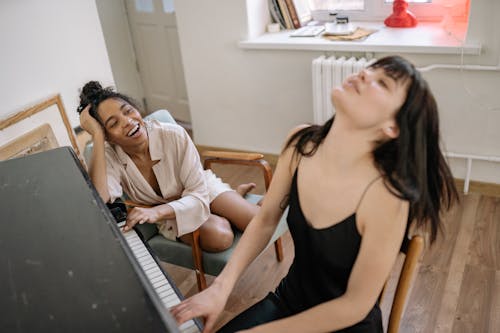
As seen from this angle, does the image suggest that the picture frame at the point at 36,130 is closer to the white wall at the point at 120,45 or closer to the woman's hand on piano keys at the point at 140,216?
the woman's hand on piano keys at the point at 140,216

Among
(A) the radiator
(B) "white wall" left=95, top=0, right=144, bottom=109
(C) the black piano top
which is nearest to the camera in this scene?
(C) the black piano top

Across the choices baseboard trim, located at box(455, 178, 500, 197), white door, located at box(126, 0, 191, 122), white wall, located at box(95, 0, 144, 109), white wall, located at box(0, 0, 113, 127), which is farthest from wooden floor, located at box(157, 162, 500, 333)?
white wall, located at box(95, 0, 144, 109)

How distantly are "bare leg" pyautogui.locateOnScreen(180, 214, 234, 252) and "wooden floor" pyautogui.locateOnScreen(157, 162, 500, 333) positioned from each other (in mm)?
447

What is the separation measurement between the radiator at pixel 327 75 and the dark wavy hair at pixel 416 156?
1515 millimetres

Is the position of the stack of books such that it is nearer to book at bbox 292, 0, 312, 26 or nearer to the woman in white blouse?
book at bbox 292, 0, 312, 26

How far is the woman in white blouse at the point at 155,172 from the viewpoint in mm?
1713

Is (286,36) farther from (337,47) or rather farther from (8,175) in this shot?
(8,175)

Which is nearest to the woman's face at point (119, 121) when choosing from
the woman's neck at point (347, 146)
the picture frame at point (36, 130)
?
the picture frame at point (36, 130)

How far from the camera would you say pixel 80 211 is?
1.12 m

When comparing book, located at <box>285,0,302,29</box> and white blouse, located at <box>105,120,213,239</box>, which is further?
book, located at <box>285,0,302,29</box>

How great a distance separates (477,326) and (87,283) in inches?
63.4

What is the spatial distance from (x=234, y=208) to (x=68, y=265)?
1.04 metres

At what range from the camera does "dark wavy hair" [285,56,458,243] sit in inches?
39.3

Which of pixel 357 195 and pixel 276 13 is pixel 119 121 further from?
pixel 276 13
